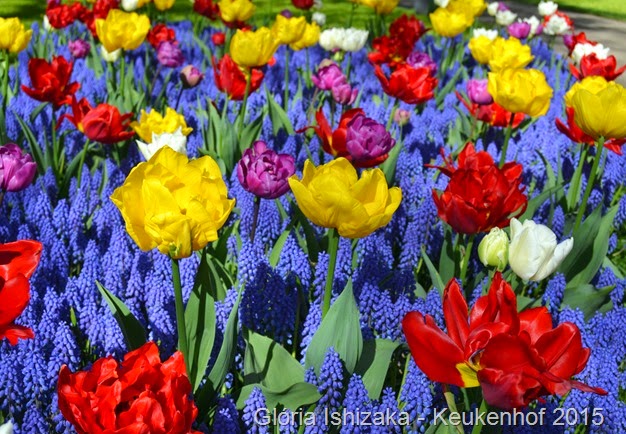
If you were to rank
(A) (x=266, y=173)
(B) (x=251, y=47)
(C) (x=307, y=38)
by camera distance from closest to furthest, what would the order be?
(A) (x=266, y=173) → (B) (x=251, y=47) → (C) (x=307, y=38)

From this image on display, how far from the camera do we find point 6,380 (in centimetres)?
145

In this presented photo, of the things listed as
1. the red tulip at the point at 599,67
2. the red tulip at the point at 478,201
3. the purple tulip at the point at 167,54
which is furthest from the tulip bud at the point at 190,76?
the red tulip at the point at 478,201

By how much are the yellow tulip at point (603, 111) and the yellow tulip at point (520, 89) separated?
30 centimetres

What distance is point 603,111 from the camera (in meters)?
2.22

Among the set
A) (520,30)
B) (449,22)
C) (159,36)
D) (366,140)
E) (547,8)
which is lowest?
(159,36)

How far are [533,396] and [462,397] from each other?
0.60 meters

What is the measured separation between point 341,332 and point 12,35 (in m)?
2.34

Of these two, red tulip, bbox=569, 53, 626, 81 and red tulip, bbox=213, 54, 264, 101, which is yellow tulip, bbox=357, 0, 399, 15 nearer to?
red tulip, bbox=569, 53, 626, 81

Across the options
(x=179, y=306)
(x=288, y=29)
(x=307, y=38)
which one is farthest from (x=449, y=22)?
(x=179, y=306)

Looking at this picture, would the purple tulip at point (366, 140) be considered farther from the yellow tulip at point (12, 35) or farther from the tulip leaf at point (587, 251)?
the yellow tulip at point (12, 35)

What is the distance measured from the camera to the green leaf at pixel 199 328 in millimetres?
1622

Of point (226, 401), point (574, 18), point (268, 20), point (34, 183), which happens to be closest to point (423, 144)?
point (34, 183)

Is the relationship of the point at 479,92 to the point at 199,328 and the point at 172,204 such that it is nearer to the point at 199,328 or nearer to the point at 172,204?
the point at 199,328

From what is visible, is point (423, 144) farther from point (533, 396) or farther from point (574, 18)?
point (574, 18)
